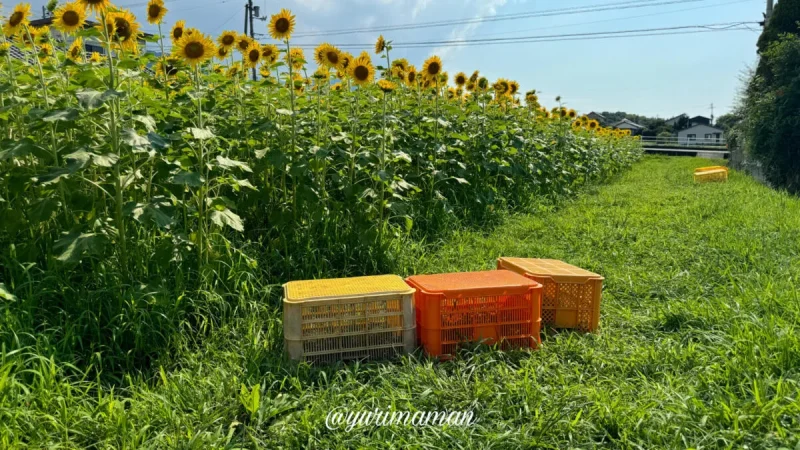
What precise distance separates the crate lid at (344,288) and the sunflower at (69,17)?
5.34 feet

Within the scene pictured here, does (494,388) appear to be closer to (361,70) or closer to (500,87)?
(361,70)

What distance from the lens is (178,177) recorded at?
2598mm

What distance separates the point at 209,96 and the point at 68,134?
2.84 feet

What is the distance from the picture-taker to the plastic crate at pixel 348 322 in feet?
7.79

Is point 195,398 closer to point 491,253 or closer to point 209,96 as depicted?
point 209,96

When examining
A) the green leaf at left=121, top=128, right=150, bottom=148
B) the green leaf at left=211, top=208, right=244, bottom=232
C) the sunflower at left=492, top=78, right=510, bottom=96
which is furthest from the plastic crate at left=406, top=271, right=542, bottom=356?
the sunflower at left=492, top=78, right=510, bottom=96

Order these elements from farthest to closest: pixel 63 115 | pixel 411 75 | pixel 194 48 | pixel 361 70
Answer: pixel 411 75, pixel 361 70, pixel 194 48, pixel 63 115

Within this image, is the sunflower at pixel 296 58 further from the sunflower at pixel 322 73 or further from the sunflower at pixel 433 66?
the sunflower at pixel 433 66

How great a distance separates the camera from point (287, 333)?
7.87 feet

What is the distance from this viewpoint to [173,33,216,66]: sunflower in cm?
Answer: 283

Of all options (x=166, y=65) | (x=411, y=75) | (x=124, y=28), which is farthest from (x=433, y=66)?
(x=124, y=28)

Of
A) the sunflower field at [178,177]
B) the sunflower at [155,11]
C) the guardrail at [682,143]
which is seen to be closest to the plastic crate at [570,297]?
the sunflower field at [178,177]

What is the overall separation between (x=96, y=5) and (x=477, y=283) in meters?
2.16

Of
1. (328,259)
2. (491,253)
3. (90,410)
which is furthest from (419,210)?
(90,410)
